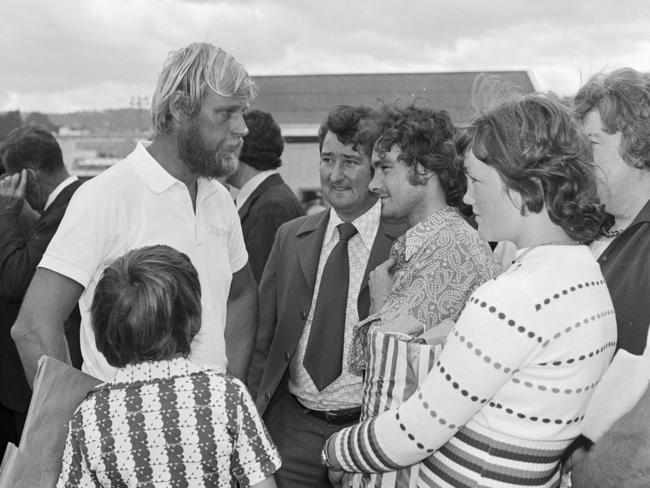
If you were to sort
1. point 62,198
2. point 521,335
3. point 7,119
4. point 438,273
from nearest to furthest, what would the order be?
point 521,335
point 438,273
point 62,198
point 7,119

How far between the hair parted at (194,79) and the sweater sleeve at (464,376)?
4.85ft

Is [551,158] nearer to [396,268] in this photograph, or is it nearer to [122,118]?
[396,268]

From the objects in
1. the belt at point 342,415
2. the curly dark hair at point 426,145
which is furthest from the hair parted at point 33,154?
the curly dark hair at point 426,145

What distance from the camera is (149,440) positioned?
190cm

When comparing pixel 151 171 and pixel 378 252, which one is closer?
pixel 151 171

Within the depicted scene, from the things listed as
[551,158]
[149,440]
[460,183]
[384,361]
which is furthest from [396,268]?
[149,440]

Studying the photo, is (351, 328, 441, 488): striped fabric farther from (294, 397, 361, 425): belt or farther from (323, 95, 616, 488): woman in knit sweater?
(294, 397, 361, 425): belt

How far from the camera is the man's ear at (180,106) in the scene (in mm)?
2757

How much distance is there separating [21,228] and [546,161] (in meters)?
3.15

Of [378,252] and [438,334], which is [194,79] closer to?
[378,252]

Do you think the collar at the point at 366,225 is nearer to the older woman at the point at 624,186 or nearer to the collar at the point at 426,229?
the collar at the point at 426,229

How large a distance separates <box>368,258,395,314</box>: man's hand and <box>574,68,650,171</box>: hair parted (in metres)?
0.78

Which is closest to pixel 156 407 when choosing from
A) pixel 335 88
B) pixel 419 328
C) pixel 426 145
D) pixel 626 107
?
pixel 419 328

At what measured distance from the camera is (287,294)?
3.37 metres
